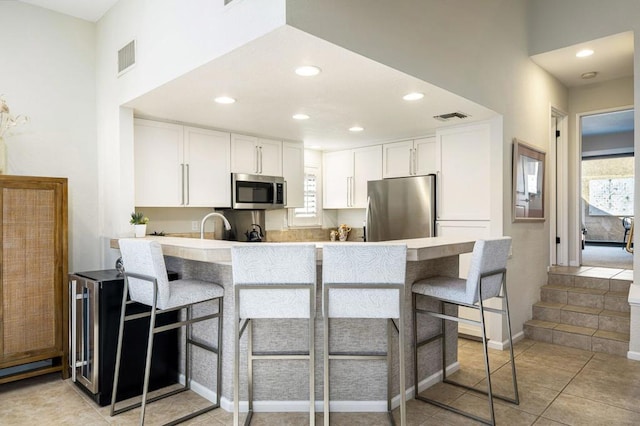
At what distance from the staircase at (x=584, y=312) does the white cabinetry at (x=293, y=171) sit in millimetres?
2906

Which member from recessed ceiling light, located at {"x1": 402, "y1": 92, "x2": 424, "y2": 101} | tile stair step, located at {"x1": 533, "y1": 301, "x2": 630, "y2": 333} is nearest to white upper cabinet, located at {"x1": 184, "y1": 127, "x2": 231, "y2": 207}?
recessed ceiling light, located at {"x1": 402, "y1": 92, "x2": 424, "y2": 101}

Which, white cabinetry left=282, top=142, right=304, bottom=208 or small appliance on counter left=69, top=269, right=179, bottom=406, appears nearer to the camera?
small appliance on counter left=69, top=269, right=179, bottom=406

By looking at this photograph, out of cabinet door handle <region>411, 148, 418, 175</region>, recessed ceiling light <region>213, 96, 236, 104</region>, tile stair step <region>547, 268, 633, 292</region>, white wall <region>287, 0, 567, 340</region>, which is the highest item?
white wall <region>287, 0, 567, 340</region>

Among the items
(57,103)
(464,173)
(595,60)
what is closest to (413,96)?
(464,173)

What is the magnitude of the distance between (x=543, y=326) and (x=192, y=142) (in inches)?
154

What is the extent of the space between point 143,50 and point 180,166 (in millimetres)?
1135

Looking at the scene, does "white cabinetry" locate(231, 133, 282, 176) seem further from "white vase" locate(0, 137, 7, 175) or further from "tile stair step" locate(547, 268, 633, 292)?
"tile stair step" locate(547, 268, 633, 292)

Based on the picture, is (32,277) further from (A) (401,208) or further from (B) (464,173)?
(B) (464,173)

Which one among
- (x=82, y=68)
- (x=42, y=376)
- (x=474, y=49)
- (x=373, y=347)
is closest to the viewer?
(x=373, y=347)

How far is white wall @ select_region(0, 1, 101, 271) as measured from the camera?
10.5 feet

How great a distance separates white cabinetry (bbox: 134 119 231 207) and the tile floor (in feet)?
5.23

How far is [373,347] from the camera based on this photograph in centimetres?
242

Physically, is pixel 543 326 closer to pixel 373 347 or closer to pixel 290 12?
pixel 373 347

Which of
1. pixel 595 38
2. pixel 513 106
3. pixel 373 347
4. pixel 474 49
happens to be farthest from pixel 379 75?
pixel 595 38
